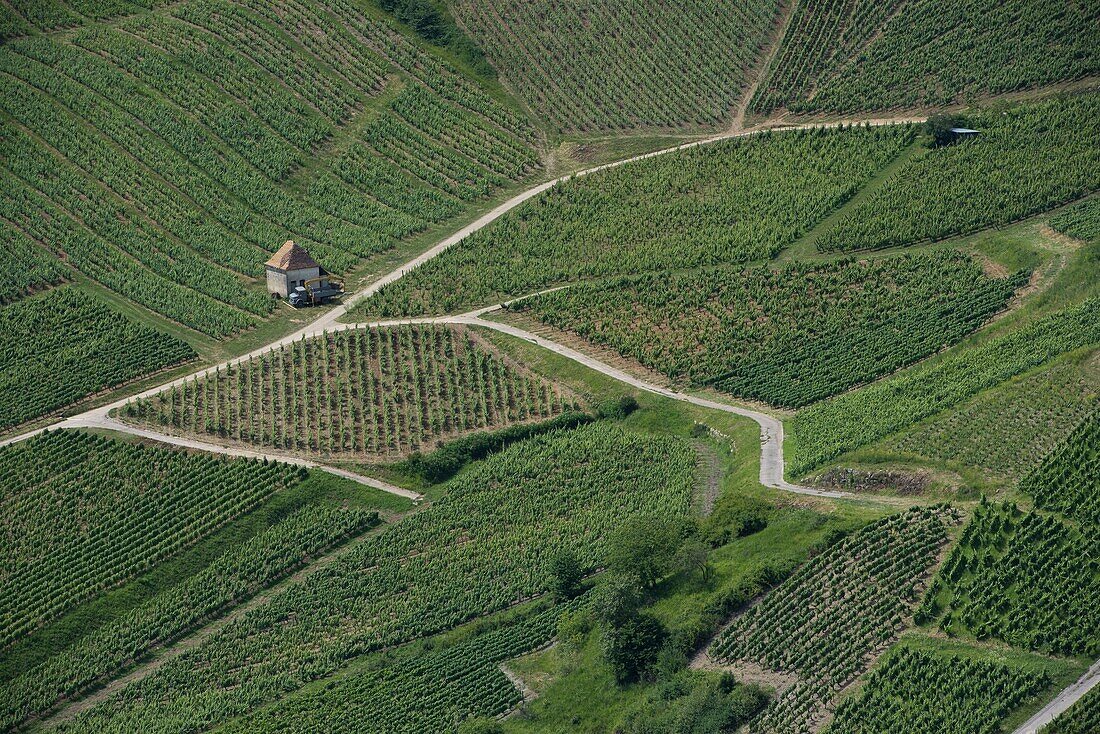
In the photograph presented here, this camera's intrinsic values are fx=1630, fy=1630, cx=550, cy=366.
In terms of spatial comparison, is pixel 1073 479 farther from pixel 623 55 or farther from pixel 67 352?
pixel 623 55

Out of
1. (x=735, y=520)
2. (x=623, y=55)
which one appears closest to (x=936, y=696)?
(x=735, y=520)

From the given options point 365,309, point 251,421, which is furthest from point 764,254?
point 251,421

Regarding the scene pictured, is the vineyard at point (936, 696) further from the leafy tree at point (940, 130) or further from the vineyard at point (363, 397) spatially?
the leafy tree at point (940, 130)

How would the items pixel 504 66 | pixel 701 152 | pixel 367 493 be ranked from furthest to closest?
pixel 504 66
pixel 701 152
pixel 367 493

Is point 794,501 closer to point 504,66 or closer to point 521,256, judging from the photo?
point 521,256

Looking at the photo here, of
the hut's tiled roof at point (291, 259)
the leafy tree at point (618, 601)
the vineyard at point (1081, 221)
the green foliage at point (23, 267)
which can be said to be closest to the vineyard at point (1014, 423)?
the leafy tree at point (618, 601)

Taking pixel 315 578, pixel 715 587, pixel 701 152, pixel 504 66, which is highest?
pixel 504 66

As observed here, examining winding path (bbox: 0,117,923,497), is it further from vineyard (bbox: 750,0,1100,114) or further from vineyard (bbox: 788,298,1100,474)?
vineyard (bbox: 750,0,1100,114)
